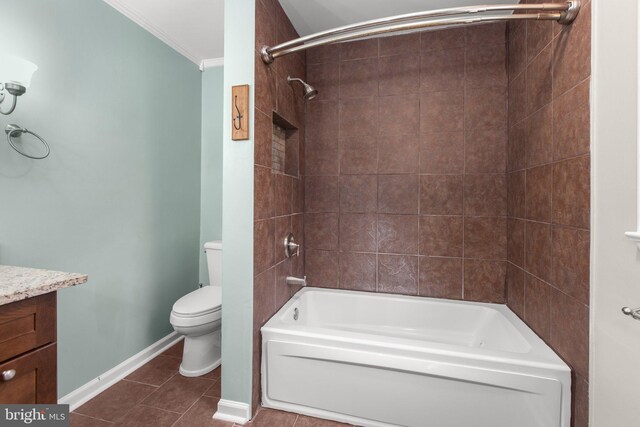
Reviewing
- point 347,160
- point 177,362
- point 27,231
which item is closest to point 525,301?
point 347,160

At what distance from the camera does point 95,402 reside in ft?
5.50

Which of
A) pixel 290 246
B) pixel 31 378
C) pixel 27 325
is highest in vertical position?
pixel 290 246

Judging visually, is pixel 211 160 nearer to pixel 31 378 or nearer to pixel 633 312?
pixel 31 378

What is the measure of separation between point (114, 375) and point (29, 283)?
52.6 inches

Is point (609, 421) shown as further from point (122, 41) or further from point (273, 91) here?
point (122, 41)

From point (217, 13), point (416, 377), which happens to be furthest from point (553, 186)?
point (217, 13)

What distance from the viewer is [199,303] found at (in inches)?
78.8

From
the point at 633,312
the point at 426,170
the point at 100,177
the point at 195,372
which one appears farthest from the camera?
the point at 426,170

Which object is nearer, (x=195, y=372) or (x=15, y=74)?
(x=15, y=74)

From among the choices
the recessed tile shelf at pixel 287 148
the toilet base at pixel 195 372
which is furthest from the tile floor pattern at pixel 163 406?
the recessed tile shelf at pixel 287 148

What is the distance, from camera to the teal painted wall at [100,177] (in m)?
1.44

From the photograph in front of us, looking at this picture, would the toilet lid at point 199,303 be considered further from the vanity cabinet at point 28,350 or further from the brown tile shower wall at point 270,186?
the vanity cabinet at point 28,350

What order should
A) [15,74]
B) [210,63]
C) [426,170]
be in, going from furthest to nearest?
[210,63], [426,170], [15,74]

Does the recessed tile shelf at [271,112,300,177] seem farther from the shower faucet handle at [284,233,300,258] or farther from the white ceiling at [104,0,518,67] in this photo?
the white ceiling at [104,0,518,67]
